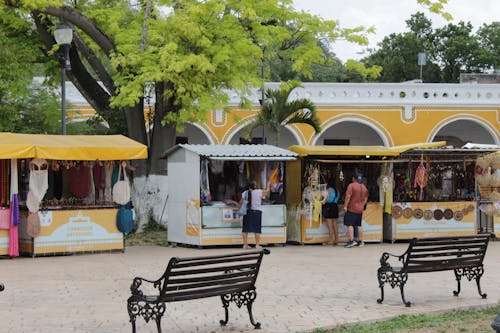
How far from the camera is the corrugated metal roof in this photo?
16734 mm

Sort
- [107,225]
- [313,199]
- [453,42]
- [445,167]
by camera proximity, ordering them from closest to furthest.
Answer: [107,225] → [313,199] → [445,167] → [453,42]

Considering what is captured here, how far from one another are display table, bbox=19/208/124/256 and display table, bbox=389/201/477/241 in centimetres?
613

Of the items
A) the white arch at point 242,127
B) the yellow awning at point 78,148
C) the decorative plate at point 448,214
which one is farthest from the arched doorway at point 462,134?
the yellow awning at point 78,148

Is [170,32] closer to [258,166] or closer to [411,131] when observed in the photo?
[258,166]

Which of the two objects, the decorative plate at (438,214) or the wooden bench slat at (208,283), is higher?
the decorative plate at (438,214)

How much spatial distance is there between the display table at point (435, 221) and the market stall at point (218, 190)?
8.93 feet

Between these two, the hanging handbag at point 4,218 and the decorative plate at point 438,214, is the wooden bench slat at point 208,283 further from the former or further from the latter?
the decorative plate at point 438,214

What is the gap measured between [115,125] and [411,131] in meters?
14.9

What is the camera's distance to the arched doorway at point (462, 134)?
1409 inches

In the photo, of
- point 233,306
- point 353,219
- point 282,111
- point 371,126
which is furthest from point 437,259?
point 371,126

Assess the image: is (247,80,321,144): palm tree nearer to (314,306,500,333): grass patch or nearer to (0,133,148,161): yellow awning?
(0,133,148,161): yellow awning

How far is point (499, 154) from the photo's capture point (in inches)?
720

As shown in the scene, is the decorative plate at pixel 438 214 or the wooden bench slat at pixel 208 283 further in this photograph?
the decorative plate at pixel 438 214

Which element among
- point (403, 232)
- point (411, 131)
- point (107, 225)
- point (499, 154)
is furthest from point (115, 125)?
point (411, 131)
